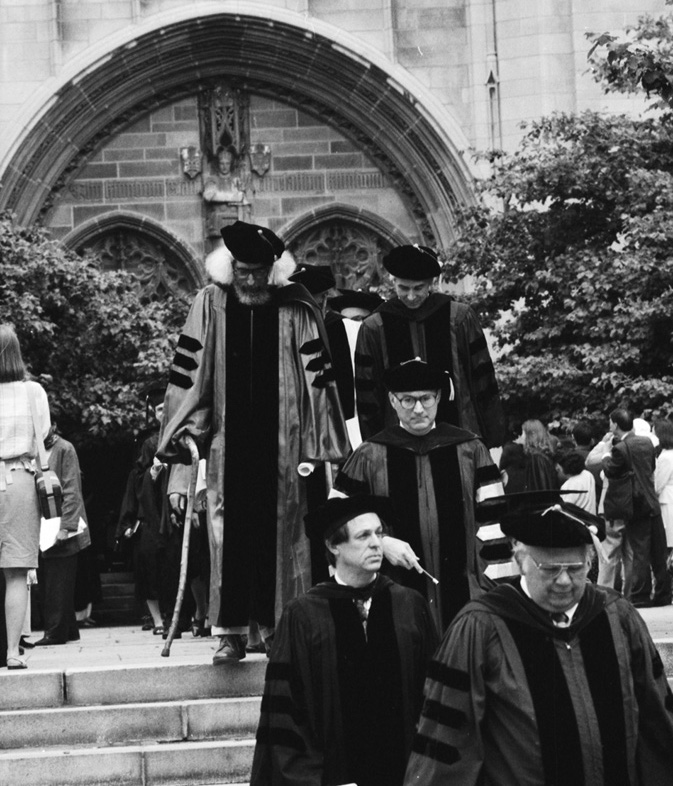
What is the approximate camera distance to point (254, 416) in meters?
9.28

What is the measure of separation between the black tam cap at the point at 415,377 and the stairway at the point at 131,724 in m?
1.81

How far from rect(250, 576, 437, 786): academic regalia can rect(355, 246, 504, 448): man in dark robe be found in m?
2.45

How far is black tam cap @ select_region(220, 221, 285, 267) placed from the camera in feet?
29.7

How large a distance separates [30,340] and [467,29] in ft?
25.0

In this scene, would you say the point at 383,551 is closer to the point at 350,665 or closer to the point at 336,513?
the point at 336,513

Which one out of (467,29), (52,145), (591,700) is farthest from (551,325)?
(591,700)

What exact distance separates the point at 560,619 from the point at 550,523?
1.04 ft

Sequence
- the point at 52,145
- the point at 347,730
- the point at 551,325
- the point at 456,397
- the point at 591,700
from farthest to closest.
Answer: the point at 52,145 < the point at 551,325 < the point at 456,397 < the point at 347,730 < the point at 591,700

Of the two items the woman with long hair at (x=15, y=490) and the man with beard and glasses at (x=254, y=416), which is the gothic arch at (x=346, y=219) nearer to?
the woman with long hair at (x=15, y=490)

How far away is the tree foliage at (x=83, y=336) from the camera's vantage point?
2334 cm

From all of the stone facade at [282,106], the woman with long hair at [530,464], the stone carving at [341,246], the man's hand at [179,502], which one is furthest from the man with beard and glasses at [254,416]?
the stone carving at [341,246]

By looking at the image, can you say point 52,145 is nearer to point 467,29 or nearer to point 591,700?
point 467,29

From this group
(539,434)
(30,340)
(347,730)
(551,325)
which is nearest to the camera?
(347,730)

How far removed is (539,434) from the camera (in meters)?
14.4
